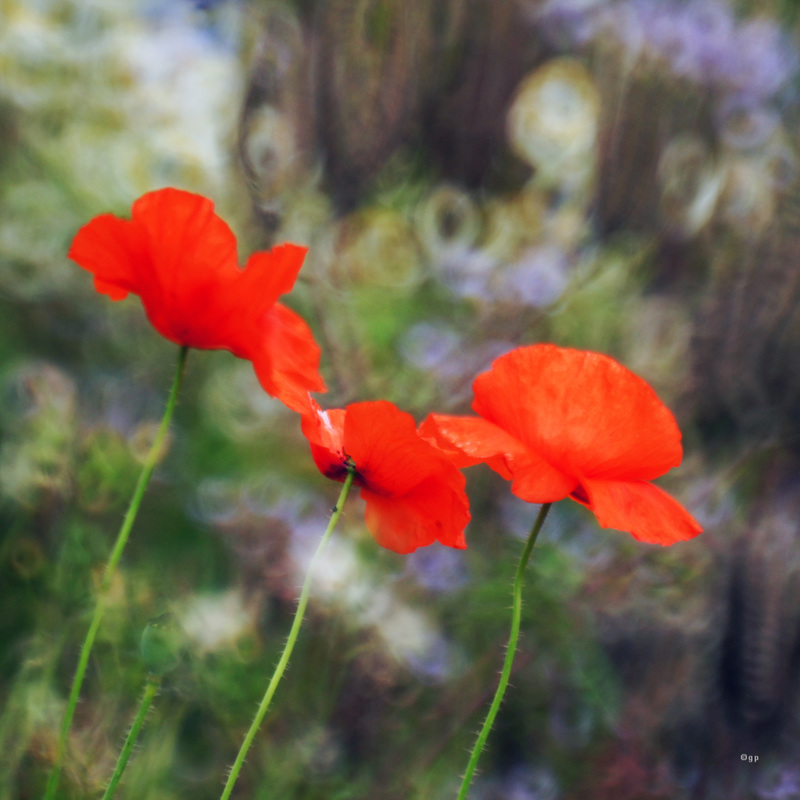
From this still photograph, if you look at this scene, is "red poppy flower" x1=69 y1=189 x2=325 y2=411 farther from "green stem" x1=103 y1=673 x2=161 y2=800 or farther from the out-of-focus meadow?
the out-of-focus meadow

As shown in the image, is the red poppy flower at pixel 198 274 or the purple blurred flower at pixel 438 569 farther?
A: the purple blurred flower at pixel 438 569

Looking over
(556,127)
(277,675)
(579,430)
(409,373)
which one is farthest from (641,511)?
(556,127)

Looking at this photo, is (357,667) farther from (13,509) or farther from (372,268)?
(372,268)

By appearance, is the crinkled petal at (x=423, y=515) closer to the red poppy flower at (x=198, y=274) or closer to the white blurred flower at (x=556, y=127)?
the red poppy flower at (x=198, y=274)

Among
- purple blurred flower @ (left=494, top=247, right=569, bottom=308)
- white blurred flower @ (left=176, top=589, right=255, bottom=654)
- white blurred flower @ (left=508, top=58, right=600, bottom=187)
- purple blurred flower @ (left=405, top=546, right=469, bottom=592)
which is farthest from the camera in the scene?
white blurred flower @ (left=508, top=58, right=600, bottom=187)

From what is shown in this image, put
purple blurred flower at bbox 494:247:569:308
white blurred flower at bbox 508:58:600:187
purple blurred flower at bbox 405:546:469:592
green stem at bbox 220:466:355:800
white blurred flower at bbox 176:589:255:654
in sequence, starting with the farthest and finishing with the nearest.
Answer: white blurred flower at bbox 508:58:600:187 < purple blurred flower at bbox 494:247:569:308 < purple blurred flower at bbox 405:546:469:592 < white blurred flower at bbox 176:589:255:654 < green stem at bbox 220:466:355:800

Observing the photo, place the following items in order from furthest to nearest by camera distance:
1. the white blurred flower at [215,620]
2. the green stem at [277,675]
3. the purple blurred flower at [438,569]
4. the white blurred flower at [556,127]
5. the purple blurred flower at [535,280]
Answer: the white blurred flower at [556,127]
the purple blurred flower at [535,280]
the purple blurred flower at [438,569]
the white blurred flower at [215,620]
the green stem at [277,675]

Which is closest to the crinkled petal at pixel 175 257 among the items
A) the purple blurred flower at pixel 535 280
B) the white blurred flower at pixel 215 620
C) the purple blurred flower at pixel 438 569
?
the white blurred flower at pixel 215 620

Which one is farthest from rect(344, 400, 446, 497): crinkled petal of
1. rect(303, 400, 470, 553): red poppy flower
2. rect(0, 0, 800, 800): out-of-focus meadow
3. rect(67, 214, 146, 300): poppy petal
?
rect(0, 0, 800, 800): out-of-focus meadow
